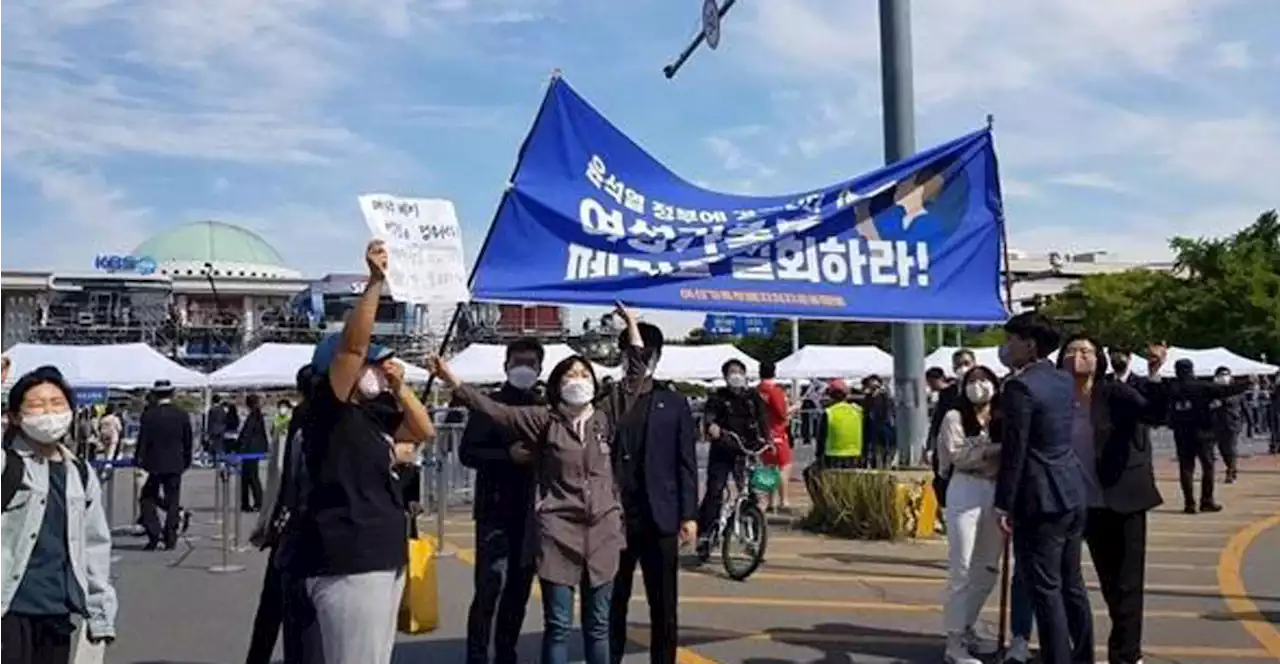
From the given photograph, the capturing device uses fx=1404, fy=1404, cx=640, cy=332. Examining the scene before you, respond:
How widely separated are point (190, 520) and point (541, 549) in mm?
12332

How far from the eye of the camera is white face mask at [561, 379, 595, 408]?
21.1 ft

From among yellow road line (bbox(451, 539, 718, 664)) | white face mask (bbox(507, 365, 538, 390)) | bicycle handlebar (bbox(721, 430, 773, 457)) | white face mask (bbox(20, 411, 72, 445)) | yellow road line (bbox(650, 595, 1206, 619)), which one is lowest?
yellow road line (bbox(451, 539, 718, 664))

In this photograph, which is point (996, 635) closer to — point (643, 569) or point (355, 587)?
point (643, 569)

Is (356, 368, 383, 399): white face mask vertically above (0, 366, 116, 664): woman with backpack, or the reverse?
(356, 368, 383, 399): white face mask

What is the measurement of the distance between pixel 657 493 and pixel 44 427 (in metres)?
2.81

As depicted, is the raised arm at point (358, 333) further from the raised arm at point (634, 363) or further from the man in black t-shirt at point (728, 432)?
the man in black t-shirt at point (728, 432)

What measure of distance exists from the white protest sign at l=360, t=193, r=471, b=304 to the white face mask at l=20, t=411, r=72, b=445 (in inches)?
50.7

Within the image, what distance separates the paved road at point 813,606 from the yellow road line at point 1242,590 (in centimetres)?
1

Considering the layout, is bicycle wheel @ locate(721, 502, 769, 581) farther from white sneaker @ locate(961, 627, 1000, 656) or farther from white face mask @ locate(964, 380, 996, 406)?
white face mask @ locate(964, 380, 996, 406)

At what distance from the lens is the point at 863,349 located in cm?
3603

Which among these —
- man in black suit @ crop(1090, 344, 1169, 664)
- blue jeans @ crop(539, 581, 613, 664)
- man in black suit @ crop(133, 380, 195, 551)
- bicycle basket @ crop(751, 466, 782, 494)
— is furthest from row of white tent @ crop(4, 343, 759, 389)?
blue jeans @ crop(539, 581, 613, 664)

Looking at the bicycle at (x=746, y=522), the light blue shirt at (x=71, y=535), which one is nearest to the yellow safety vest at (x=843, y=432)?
the bicycle at (x=746, y=522)

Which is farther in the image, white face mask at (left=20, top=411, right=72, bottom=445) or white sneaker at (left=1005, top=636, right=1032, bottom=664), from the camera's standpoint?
white sneaker at (left=1005, top=636, right=1032, bottom=664)

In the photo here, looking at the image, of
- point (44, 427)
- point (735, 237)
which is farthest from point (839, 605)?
point (44, 427)
